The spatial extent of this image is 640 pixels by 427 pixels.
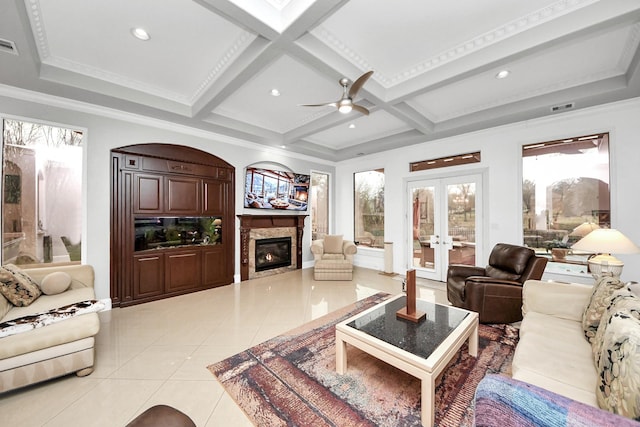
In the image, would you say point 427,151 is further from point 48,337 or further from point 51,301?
point 51,301

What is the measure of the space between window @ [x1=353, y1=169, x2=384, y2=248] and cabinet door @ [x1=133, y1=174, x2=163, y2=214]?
4543mm

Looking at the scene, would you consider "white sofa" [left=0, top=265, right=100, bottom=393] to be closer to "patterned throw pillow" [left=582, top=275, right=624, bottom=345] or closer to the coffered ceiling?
the coffered ceiling

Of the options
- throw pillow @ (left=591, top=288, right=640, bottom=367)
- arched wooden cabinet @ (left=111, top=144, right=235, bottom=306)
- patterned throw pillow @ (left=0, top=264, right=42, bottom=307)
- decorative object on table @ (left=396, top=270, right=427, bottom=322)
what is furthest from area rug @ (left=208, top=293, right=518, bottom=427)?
arched wooden cabinet @ (left=111, top=144, right=235, bottom=306)

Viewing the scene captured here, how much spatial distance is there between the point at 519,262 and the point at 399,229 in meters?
2.66

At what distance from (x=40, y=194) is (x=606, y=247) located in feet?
21.7

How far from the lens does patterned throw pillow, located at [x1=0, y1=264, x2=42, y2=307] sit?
2324mm

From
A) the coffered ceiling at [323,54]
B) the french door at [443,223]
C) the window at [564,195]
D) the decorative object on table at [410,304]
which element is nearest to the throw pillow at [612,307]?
the decorative object on table at [410,304]

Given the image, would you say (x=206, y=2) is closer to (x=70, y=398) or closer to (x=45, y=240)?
(x=70, y=398)

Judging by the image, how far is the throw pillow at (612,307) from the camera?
4.75ft

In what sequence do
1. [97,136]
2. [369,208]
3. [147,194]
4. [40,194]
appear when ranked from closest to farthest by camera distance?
[40,194] → [97,136] → [147,194] → [369,208]

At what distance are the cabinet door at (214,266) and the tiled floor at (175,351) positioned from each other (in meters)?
0.19

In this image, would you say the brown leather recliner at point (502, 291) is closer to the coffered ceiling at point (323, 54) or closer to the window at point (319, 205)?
the coffered ceiling at point (323, 54)

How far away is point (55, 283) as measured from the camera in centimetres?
271

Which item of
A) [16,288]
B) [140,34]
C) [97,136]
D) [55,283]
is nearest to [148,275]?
[55,283]
